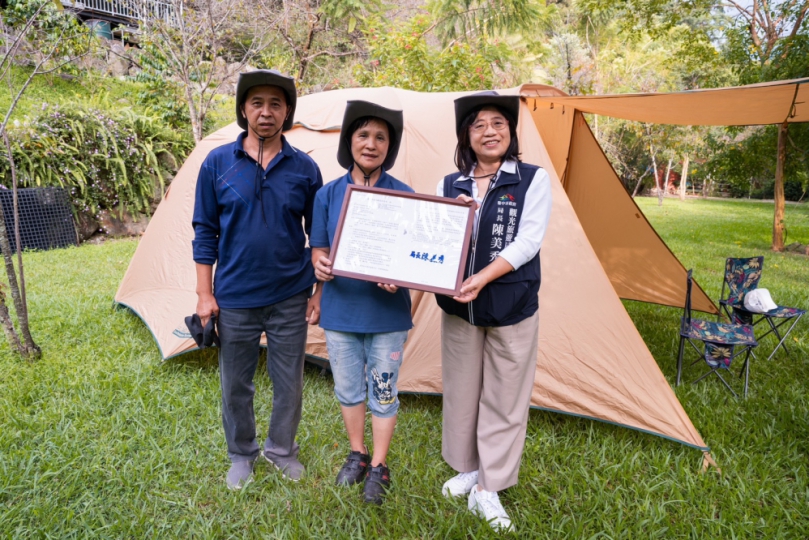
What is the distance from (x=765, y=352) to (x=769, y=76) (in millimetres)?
4951

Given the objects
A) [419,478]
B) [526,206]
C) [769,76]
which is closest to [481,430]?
[419,478]

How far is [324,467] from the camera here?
2508 mm

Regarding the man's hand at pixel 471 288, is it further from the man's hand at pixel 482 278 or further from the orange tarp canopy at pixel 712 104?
the orange tarp canopy at pixel 712 104

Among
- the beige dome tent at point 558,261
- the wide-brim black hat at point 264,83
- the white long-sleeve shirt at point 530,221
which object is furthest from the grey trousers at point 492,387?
the wide-brim black hat at point 264,83

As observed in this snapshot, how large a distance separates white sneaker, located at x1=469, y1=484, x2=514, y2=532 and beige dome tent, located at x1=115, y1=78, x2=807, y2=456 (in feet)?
2.53

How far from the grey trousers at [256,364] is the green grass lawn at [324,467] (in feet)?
0.75

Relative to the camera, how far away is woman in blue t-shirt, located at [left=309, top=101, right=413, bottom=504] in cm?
203

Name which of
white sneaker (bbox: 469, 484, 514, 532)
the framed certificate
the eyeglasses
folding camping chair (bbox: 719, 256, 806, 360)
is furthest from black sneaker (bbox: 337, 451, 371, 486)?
folding camping chair (bbox: 719, 256, 806, 360)

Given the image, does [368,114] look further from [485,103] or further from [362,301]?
→ [362,301]

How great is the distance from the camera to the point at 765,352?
4008mm

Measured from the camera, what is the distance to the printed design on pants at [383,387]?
2.13m

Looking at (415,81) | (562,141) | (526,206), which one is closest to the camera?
(526,206)

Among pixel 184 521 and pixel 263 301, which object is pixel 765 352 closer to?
pixel 263 301

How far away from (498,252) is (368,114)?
739 mm
